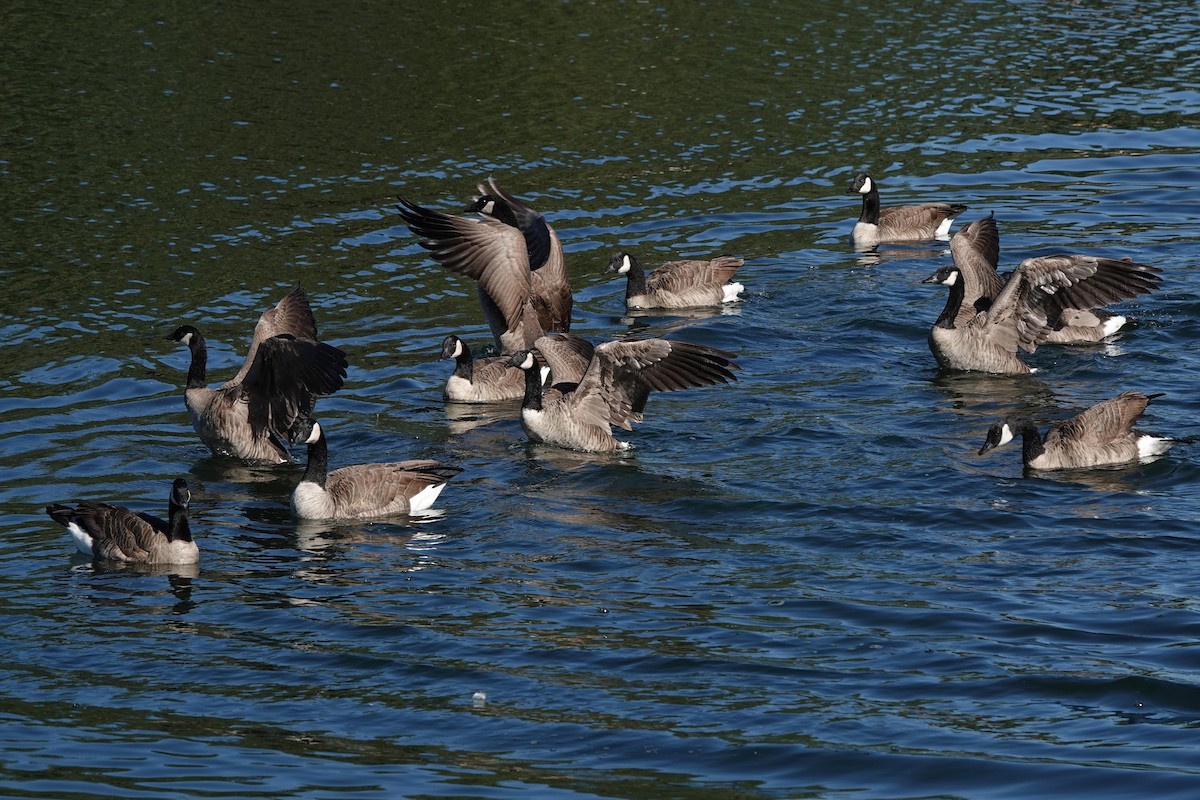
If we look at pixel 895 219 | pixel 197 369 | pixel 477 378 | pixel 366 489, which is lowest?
pixel 366 489

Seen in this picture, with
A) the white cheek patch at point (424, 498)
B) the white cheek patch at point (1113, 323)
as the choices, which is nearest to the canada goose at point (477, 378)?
the white cheek patch at point (424, 498)

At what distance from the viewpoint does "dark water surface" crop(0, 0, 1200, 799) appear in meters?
10.3

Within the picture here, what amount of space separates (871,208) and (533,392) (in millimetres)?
9179

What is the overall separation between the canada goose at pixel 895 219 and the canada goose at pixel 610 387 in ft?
26.7

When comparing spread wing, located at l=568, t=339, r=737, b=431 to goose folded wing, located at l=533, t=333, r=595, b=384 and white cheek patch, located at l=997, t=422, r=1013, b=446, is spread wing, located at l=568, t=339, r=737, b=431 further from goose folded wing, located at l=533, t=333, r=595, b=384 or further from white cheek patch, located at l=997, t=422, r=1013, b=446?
white cheek patch, located at l=997, t=422, r=1013, b=446

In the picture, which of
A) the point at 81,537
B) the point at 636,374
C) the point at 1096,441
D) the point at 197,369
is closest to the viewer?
the point at 81,537

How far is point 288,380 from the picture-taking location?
16438mm

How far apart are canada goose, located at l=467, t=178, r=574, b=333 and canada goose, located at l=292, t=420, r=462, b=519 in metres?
5.07

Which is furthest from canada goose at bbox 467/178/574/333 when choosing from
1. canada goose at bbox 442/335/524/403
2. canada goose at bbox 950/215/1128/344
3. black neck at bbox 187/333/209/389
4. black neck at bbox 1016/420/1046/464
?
black neck at bbox 1016/420/1046/464

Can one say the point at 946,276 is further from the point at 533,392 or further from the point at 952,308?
the point at 533,392

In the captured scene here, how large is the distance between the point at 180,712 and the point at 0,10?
1083 inches

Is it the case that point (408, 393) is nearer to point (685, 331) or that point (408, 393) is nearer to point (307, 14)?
point (685, 331)

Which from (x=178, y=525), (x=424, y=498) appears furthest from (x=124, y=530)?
(x=424, y=498)

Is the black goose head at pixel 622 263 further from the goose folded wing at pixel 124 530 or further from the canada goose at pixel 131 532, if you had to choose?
the goose folded wing at pixel 124 530
